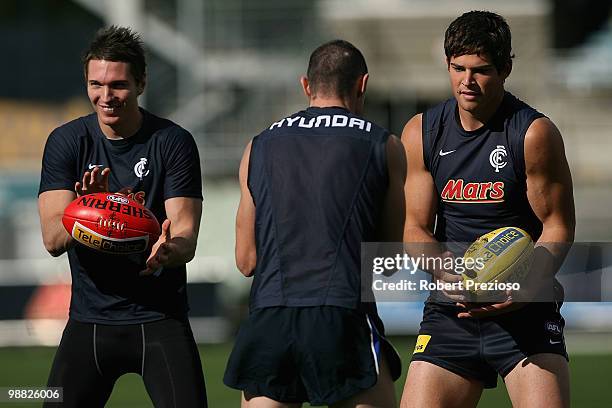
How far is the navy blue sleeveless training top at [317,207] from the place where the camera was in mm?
4668

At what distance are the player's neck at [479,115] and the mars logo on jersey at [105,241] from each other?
1.66 m

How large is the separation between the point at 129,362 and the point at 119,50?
1544 mm

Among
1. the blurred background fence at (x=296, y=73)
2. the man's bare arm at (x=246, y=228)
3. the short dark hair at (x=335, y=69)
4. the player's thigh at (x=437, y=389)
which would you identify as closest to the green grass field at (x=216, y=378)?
the blurred background fence at (x=296, y=73)

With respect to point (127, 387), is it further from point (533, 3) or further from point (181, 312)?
point (533, 3)

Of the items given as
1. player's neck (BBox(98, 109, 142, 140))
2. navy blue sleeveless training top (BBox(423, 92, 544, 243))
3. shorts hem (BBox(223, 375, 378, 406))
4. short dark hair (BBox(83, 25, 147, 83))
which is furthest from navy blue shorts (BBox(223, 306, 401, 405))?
short dark hair (BBox(83, 25, 147, 83))

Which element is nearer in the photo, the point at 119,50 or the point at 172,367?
the point at 172,367

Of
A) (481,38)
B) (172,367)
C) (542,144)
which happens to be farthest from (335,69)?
(172,367)

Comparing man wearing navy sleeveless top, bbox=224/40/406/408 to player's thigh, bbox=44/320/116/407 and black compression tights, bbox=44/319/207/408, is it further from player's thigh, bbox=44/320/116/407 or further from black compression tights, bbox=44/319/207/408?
player's thigh, bbox=44/320/116/407

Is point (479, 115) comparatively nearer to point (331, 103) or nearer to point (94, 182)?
point (331, 103)

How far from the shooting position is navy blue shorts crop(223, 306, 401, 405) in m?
4.60

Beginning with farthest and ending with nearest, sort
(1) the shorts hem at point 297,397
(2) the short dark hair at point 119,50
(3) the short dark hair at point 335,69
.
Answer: (2) the short dark hair at point 119,50
(3) the short dark hair at point 335,69
(1) the shorts hem at point 297,397

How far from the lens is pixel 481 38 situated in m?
5.31

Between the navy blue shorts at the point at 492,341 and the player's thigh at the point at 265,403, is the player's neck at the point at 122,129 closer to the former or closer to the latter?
the player's thigh at the point at 265,403

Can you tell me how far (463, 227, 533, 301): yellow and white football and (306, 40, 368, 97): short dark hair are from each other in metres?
1.06
